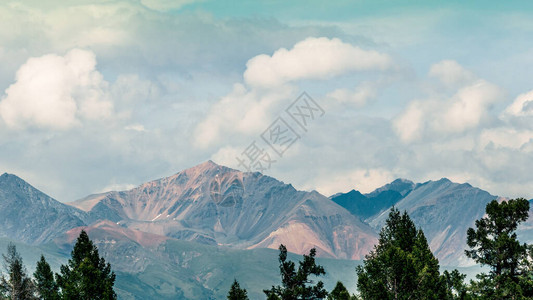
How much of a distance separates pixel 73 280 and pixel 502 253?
6060 centimetres

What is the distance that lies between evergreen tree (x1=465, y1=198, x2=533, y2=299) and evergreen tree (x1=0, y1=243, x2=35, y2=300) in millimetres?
69306

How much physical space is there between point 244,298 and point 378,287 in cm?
2143

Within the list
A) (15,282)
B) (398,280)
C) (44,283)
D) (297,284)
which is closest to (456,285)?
(398,280)

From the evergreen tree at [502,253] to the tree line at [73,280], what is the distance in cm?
5249

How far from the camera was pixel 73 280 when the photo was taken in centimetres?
10088

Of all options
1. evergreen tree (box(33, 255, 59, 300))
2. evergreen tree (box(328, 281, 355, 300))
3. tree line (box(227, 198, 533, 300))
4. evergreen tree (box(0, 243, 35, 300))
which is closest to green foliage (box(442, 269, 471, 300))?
tree line (box(227, 198, 533, 300))

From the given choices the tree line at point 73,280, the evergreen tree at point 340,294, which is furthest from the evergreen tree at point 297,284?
the tree line at point 73,280

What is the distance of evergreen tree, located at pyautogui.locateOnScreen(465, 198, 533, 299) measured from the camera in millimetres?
90375

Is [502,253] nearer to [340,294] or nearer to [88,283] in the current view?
[340,294]

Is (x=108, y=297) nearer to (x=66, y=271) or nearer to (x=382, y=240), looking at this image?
(x=66, y=271)

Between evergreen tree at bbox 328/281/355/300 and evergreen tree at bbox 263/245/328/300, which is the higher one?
evergreen tree at bbox 263/245/328/300

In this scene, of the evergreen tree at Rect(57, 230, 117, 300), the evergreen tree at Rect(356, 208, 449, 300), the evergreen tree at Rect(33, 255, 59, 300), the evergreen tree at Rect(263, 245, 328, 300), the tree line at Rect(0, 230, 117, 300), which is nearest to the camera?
the evergreen tree at Rect(356, 208, 449, 300)

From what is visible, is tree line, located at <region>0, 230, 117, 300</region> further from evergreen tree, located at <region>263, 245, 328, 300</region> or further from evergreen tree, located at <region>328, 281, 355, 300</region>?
evergreen tree, located at <region>328, 281, 355, 300</region>

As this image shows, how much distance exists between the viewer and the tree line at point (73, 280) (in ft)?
326
